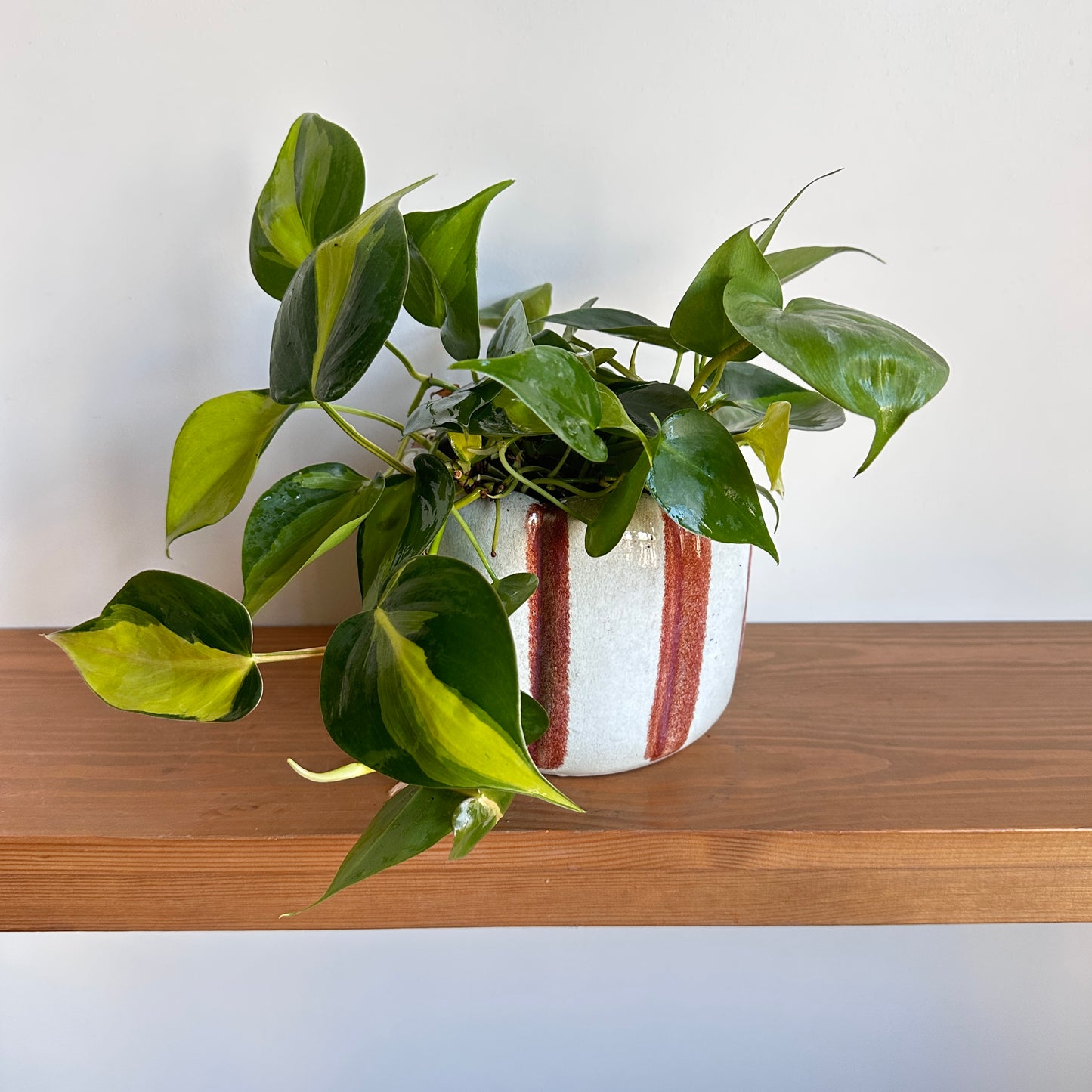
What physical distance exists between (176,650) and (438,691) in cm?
16

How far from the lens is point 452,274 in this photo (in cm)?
47

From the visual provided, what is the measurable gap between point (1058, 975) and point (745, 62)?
0.83 metres

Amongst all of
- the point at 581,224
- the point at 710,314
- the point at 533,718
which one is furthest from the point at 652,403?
the point at 581,224

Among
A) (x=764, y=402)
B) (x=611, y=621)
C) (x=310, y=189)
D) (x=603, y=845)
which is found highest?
(x=310, y=189)

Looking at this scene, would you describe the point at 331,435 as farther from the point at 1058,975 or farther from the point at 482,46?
the point at 1058,975

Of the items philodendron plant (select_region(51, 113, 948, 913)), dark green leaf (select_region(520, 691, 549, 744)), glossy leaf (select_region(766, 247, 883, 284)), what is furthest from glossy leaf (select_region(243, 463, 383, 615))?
glossy leaf (select_region(766, 247, 883, 284))

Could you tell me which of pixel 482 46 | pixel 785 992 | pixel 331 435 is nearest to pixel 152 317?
pixel 331 435

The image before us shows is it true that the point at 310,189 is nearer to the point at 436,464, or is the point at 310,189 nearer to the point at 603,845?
the point at 436,464

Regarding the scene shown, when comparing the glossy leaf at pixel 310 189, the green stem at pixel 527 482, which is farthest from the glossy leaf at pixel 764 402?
the glossy leaf at pixel 310 189

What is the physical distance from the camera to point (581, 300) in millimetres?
662

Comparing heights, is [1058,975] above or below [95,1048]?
above

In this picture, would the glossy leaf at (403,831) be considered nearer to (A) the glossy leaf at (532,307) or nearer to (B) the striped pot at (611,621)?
(B) the striped pot at (611,621)

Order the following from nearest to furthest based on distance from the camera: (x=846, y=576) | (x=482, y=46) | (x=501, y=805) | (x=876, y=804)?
(x=501, y=805), (x=876, y=804), (x=482, y=46), (x=846, y=576)

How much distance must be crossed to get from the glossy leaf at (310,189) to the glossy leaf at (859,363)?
215 mm
